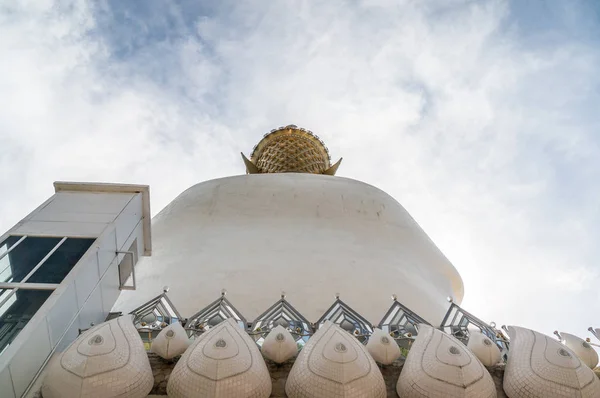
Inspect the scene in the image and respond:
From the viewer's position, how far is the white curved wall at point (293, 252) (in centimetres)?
509

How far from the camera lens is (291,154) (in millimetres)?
14703

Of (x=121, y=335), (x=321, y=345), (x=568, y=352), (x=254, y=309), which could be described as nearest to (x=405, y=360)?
(x=321, y=345)

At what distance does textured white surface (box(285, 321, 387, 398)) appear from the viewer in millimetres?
2381

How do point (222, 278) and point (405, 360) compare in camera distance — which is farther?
point (222, 278)

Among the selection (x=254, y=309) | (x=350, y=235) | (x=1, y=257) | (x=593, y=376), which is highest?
(x=593, y=376)

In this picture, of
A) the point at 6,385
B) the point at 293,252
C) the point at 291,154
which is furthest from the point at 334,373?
the point at 291,154

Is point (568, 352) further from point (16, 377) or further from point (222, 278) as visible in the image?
point (222, 278)

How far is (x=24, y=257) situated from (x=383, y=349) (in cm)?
300

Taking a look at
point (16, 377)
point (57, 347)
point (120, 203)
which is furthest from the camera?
point (120, 203)

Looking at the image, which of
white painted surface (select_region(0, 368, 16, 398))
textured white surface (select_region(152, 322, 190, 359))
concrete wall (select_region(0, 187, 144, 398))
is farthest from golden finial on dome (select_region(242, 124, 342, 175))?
white painted surface (select_region(0, 368, 16, 398))

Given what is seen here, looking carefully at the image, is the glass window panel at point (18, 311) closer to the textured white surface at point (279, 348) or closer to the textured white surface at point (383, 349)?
the textured white surface at point (279, 348)

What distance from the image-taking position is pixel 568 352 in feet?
8.60

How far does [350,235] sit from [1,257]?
4651mm

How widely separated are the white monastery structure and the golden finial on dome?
306 inches
